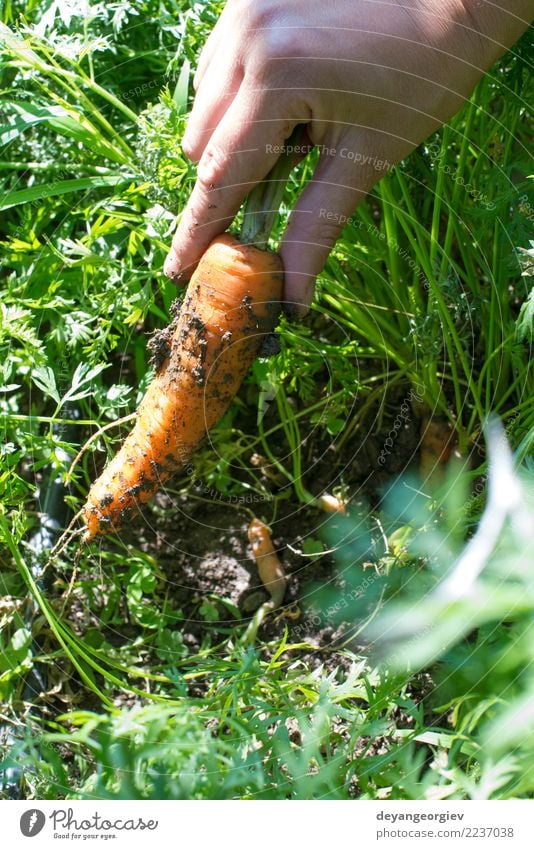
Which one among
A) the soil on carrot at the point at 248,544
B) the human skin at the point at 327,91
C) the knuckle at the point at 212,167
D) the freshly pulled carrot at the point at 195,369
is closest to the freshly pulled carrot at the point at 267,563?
the soil on carrot at the point at 248,544

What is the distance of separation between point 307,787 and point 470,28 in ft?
3.73

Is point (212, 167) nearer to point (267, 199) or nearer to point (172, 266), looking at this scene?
point (267, 199)

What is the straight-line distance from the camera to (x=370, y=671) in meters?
1.33

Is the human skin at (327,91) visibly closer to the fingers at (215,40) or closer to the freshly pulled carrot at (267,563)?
the fingers at (215,40)

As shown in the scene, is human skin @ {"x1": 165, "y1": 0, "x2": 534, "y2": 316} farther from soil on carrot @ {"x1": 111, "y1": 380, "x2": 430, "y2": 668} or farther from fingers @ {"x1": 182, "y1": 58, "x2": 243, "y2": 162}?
soil on carrot @ {"x1": 111, "y1": 380, "x2": 430, "y2": 668}

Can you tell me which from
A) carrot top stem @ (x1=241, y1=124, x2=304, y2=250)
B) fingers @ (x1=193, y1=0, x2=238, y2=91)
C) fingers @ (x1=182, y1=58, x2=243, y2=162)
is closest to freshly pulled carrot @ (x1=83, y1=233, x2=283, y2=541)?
carrot top stem @ (x1=241, y1=124, x2=304, y2=250)

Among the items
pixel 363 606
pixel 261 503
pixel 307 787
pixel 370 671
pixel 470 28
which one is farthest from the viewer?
pixel 261 503

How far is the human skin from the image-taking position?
1104 millimetres

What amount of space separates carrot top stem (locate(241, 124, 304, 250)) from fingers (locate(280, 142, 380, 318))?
4 centimetres

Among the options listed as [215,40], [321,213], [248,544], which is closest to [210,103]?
[215,40]

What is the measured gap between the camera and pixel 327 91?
1112mm
